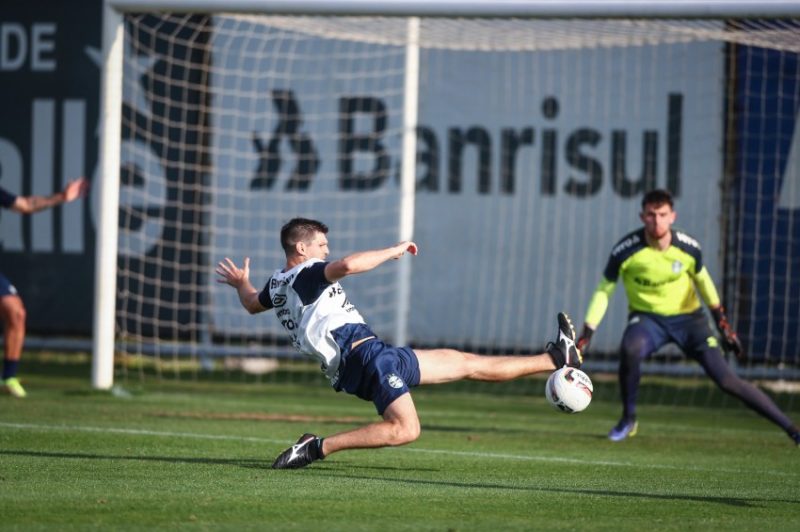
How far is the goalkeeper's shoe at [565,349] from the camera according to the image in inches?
367

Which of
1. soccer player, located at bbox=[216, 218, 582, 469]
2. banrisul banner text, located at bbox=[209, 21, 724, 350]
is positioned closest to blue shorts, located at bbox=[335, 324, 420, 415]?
soccer player, located at bbox=[216, 218, 582, 469]

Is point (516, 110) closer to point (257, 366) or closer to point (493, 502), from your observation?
point (257, 366)

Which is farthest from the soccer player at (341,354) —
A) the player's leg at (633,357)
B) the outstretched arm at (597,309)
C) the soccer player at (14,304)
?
the soccer player at (14,304)

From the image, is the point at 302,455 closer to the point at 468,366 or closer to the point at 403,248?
the point at 468,366

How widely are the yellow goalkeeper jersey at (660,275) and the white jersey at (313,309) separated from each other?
3844 millimetres

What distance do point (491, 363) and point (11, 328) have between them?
6.97 m

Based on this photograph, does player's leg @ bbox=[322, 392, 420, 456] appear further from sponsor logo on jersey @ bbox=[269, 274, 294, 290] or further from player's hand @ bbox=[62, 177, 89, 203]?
player's hand @ bbox=[62, 177, 89, 203]

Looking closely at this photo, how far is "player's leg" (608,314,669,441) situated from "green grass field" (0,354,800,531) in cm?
25

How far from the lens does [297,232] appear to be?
Result: 876cm

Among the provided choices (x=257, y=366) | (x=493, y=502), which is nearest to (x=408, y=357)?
(x=493, y=502)

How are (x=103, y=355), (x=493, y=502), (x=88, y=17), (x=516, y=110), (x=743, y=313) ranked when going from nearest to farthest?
(x=493, y=502) < (x=103, y=355) < (x=743, y=313) < (x=516, y=110) < (x=88, y=17)

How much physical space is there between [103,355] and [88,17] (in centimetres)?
679

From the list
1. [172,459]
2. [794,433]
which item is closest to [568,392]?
[172,459]

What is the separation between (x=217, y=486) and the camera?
7656 millimetres
